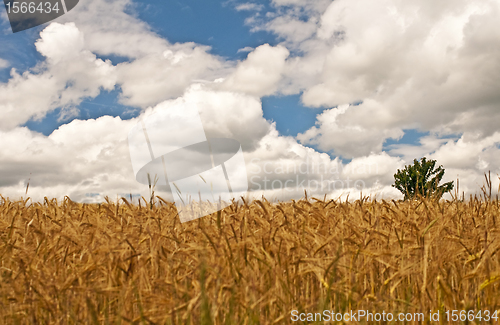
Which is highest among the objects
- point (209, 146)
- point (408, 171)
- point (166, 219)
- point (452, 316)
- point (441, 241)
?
point (408, 171)

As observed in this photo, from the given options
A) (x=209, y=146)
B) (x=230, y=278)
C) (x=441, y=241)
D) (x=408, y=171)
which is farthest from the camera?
(x=408, y=171)

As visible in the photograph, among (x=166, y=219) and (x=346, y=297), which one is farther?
(x=166, y=219)

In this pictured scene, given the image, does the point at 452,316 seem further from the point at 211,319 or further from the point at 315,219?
the point at 315,219

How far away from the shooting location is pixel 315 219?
13.8 feet

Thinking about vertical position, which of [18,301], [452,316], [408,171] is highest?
[408,171]

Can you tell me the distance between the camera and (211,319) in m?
2.11

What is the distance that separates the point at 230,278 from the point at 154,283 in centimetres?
60

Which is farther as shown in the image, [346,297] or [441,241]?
[441,241]

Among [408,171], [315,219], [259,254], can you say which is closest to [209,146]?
[315,219]

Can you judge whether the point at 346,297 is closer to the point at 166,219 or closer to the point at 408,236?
the point at 408,236

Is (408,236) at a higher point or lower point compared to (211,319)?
higher

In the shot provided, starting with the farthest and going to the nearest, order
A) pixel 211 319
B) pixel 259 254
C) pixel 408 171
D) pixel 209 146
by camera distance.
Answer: pixel 408 171 → pixel 209 146 → pixel 259 254 → pixel 211 319

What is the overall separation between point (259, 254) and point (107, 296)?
1163mm

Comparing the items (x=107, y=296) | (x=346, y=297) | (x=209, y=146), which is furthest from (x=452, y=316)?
(x=209, y=146)
